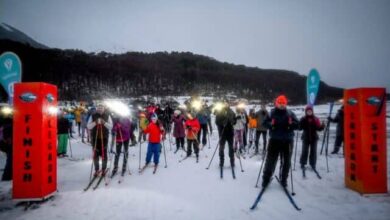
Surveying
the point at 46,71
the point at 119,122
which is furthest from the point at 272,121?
the point at 46,71

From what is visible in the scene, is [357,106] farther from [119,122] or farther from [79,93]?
[79,93]

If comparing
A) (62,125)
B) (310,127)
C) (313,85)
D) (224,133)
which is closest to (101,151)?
(224,133)

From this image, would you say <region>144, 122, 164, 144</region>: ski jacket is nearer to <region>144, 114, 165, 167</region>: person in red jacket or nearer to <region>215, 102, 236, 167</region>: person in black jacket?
<region>144, 114, 165, 167</region>: person in red jacket

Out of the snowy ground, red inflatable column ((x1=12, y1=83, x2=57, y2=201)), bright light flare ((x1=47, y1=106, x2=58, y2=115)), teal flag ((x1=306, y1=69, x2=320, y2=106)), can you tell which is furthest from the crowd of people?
red inflatable column ((x1=12, y1=83, x2=57, y2=201))

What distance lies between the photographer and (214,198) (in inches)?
257

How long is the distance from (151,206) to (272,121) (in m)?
3.74

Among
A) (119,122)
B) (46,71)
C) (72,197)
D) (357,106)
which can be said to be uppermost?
(46,71)

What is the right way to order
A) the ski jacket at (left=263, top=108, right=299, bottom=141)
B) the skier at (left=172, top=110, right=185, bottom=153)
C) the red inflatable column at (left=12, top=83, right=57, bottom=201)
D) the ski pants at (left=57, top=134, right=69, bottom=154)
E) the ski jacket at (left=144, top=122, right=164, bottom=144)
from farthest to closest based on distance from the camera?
1. the skier at (left=172, top=110, right=185, bottom=153)
2. the ski pants at (left=57, top=134, right=69, bottom=154)
3. the ski jacket at (left=144, top=122, right=164, bottom=144)
4. the ski jacket at (left=263, top=108, right=299, bottom=141)
5. the red inflatable column at (left=12, top=83, right=57, bottom=201)

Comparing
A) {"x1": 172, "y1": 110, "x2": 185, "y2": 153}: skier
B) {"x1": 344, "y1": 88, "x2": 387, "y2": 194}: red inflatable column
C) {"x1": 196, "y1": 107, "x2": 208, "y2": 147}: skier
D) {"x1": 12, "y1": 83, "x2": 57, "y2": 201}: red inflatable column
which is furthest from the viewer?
{"x1": 196, "y1": 107, "x2": 208, "y2": 147}: skier

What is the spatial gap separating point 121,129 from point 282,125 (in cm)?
532

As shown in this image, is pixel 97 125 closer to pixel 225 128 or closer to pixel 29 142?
pixel 29 142

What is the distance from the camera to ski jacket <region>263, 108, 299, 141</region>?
6984 mm

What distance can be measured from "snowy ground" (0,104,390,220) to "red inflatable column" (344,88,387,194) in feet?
1.14

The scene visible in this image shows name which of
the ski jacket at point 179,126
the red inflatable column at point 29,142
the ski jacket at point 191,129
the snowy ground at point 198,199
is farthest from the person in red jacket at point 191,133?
the red inflatable column at point 29,142
